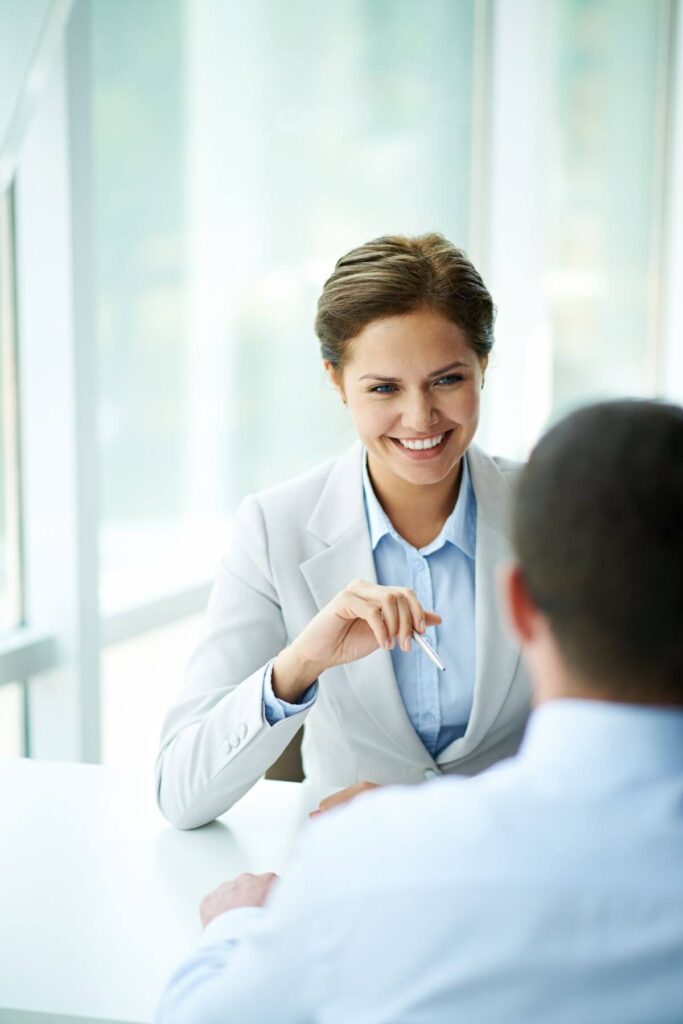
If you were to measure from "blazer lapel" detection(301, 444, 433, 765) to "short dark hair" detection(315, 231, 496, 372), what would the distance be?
23cm

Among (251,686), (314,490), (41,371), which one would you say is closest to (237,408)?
(41,371)

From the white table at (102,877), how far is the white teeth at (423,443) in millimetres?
588

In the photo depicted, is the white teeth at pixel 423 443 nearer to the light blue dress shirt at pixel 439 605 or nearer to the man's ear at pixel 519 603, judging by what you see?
the light blue dress shirt at pixel 439 605

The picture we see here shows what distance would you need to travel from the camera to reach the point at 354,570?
71.2 inches

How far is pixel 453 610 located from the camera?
182 centimetres

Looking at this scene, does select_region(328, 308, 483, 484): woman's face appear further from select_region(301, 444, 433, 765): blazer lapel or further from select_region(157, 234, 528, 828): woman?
select_region(301, 444, 433, 765): blazer lapel

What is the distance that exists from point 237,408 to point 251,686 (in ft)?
7.08

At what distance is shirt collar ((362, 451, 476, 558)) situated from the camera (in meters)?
1.83

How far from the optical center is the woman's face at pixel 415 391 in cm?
173

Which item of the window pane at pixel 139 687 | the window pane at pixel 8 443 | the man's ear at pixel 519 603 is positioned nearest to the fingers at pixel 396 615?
the man's ear at pixel 519 603

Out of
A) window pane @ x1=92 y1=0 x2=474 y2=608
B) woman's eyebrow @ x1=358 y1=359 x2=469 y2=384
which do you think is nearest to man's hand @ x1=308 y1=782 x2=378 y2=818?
woman's eyebrow @ x1=358 y1=359 x2=469 y2=384

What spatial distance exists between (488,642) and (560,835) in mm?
1031

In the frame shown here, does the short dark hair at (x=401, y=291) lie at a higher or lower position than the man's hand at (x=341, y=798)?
higher

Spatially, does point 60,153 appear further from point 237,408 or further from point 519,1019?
point 519,1019
